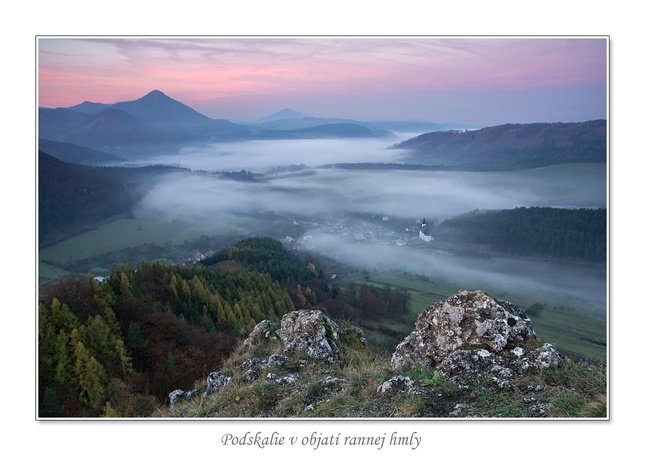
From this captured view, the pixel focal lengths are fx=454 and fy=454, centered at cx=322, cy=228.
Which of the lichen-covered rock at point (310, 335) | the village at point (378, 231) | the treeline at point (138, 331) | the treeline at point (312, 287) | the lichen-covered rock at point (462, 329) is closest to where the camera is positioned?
the lichen-covered rock at point (462, 329)

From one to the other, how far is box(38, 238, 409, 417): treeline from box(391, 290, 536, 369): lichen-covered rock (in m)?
3.20

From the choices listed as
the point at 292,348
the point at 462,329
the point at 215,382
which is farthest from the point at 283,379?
the point at 462,329

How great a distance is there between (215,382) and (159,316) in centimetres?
680

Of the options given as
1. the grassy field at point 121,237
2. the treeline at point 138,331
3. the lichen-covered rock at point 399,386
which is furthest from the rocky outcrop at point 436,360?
the grassy field at point 121,237

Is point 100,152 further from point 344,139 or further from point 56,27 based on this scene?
point 344,139

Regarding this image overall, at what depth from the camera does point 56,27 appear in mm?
7215

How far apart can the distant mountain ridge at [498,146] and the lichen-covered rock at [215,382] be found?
671 centimetres

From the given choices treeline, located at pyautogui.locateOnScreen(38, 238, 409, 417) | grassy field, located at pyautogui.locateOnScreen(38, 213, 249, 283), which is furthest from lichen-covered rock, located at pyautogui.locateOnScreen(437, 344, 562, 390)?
grassy field, located at pyautogui.locateOnScreen(38, 213, 249, 283)

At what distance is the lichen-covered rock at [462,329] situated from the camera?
5.49 metres

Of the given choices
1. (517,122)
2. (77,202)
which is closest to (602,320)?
(517,122)

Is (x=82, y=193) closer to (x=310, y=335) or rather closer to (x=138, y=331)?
(x=138, y=331)

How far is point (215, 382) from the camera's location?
5875 millimetres

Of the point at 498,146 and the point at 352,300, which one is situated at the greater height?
the point at 498,146

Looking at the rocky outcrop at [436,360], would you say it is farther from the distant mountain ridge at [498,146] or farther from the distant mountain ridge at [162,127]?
the distant mountain ridge at [162,127]
